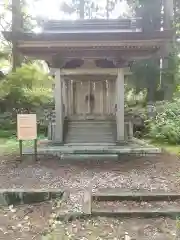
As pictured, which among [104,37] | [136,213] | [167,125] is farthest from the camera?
[167,125]

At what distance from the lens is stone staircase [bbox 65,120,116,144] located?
11.4 m

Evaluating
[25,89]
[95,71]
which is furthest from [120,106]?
[25,89]

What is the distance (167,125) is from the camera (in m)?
12.8

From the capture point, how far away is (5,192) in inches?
237

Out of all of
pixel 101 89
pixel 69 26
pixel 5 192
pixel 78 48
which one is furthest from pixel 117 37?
pixel 5 192

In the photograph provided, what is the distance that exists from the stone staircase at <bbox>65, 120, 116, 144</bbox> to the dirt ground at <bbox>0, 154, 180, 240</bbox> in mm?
1758

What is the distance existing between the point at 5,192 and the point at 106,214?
1.98 metres

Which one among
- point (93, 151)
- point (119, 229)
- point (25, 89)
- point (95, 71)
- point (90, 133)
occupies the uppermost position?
point (95, 71)

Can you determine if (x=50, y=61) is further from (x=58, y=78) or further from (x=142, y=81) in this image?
(x=142, y=81)

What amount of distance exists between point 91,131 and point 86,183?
16.1 ft

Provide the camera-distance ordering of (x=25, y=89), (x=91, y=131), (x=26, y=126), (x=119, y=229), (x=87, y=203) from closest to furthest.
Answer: (x=119, y=229) < (x=87, y=203) < (x=26, y=126) < (x=91, y=131) < (x=25, y=89)

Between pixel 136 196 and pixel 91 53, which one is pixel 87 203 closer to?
pixel 136 196

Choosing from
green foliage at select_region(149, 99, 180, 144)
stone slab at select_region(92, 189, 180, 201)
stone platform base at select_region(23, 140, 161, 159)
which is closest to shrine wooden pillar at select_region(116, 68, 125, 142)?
stone platform base at select_region(23, 140, 161, 159)

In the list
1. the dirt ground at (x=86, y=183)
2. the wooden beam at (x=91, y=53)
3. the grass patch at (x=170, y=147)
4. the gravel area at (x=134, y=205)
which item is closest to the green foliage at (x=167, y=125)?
the grass patch at (x=170, y=147)
